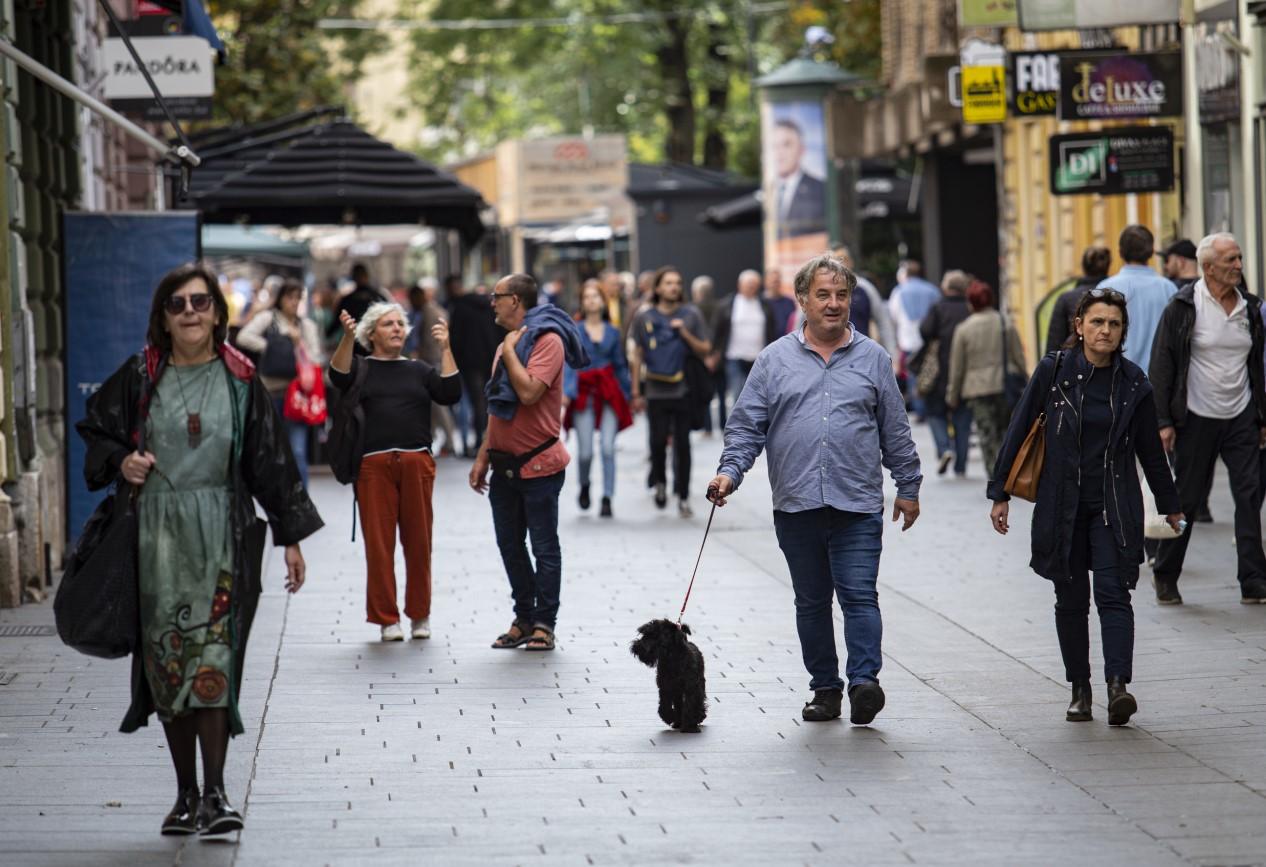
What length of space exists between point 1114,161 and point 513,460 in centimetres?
837

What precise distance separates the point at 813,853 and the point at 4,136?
7.42 metres

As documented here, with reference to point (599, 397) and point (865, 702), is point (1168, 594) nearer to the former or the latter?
point (865, 702)

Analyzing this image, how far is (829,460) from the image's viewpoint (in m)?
8.23

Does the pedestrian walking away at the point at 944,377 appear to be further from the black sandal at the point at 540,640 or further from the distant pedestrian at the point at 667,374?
the black sandal at the point at 540,640

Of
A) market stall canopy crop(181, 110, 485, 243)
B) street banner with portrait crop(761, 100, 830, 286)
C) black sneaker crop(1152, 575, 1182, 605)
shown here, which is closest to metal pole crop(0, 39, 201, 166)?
black sneaker crop(1152, 575, 1182, 605)

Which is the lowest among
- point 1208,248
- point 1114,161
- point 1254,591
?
point 1254,591

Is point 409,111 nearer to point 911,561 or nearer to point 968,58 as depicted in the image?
point 968,58

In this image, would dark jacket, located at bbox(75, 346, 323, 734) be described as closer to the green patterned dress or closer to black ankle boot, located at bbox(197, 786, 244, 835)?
the green patterned dress

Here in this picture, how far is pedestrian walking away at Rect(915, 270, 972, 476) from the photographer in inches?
741

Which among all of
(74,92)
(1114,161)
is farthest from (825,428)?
(1114,161)

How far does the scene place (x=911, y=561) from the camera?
44.0 ft

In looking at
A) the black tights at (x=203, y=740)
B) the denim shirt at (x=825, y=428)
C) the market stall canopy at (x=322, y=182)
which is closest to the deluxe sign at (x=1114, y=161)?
the market stall canopy at (x=322, y=182)

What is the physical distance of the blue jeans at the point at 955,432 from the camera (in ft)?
61.4

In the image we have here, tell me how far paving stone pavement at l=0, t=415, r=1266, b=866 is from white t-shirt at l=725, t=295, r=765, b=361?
491 inches
